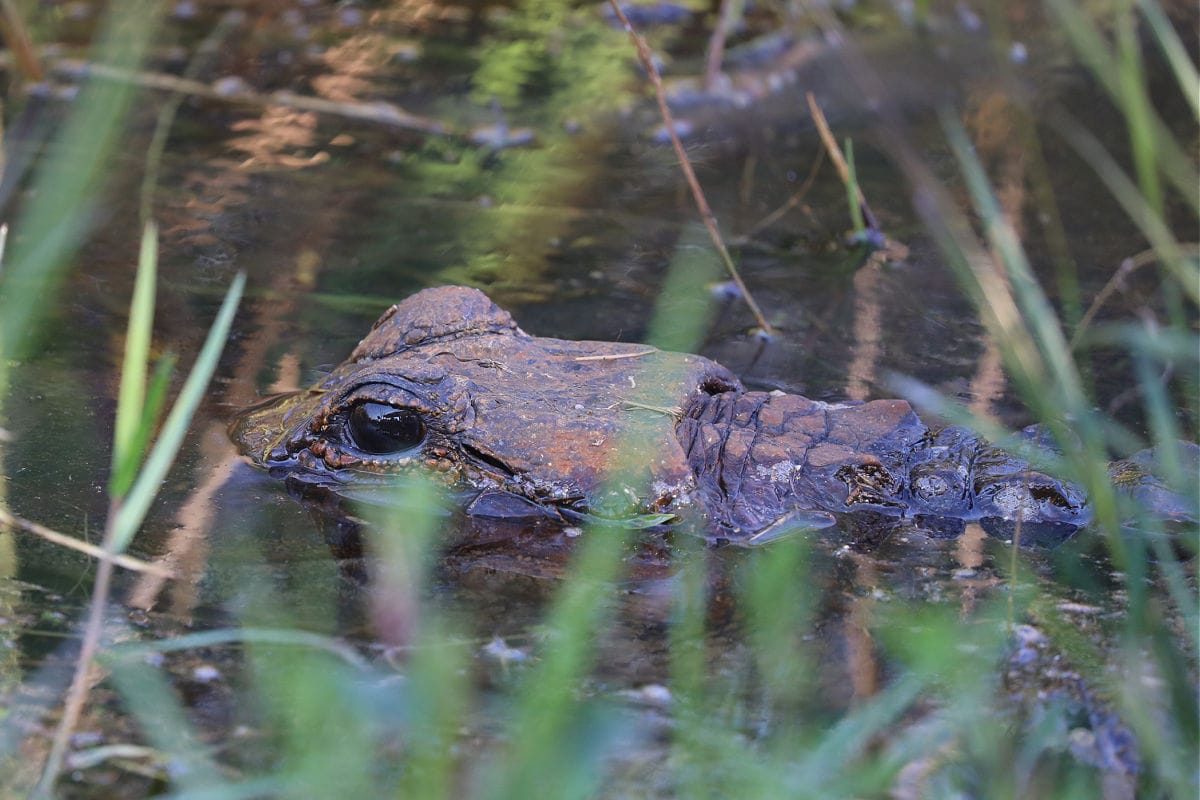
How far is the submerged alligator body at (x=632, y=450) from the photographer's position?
361 cm

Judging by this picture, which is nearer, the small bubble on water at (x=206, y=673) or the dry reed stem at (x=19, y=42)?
the small bubble on water at (x=206, y=673)

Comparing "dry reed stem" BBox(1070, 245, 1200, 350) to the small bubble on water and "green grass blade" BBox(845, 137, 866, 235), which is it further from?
the small bubble on water

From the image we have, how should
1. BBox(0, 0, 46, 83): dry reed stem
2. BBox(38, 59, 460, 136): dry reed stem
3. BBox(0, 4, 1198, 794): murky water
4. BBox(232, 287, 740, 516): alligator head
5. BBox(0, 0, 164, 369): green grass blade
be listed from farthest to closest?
BBox(38, 59, 460, 136): dry reed stem, BBox(0, 0, 46, 83): dry reed stem, BBox(232, 287, 740, 516): alligator head, BBox(0, 4, 1198, 794): murky water, BBox(0, 0, 164, 369): green grass blade

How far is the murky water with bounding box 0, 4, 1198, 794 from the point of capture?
3.26 m

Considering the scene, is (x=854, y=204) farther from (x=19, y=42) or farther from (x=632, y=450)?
(x=19, y=42)

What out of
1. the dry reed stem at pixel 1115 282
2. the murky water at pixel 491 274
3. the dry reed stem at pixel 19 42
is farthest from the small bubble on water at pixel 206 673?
the dry reed stem at pixel 19 42

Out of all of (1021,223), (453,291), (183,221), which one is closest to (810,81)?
(1021,223)

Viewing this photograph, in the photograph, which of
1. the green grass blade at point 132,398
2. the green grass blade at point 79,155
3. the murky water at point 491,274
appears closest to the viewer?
the green grass blade at point 79,155

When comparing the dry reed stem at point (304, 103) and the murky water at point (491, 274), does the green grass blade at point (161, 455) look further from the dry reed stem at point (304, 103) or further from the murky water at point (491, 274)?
Answer: the dry reed stem at point (304, 103)

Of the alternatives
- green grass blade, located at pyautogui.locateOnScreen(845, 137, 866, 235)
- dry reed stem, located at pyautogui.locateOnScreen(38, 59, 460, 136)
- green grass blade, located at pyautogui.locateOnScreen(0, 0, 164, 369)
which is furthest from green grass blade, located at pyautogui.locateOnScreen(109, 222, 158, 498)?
dry reed stem, located at pyautogui.locateOnScreen(38, 59, 460, 136)

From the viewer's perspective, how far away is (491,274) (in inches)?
212

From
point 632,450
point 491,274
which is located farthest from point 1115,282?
point 491,274

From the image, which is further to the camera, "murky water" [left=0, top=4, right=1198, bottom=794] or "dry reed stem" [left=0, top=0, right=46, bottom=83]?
"dry reed stem" [left=0, top=0, right=46, bottom=83]

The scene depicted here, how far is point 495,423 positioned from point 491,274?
1.86 meters
